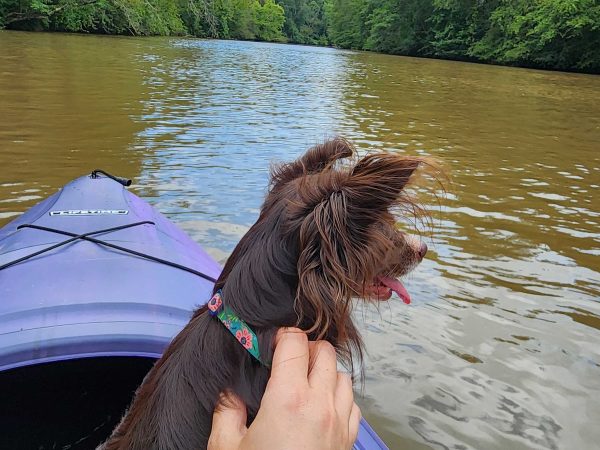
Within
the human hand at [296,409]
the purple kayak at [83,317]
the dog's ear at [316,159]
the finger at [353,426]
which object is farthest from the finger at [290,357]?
the purple kayak at [83,317]

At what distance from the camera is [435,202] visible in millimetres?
1452

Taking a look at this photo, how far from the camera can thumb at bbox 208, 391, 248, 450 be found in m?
1.13

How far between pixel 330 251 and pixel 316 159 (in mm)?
372

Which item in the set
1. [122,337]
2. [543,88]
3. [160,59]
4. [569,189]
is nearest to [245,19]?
[160,59]

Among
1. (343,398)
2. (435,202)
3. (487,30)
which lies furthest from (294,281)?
(487,30)

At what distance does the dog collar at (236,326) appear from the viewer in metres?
1.24

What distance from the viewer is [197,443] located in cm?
124

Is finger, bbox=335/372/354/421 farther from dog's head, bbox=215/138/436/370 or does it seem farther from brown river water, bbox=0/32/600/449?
brown river water, bbox=0/32/600/449

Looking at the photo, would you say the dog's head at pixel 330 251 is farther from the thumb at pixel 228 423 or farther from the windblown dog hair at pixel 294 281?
the thumb at pixel 228 423

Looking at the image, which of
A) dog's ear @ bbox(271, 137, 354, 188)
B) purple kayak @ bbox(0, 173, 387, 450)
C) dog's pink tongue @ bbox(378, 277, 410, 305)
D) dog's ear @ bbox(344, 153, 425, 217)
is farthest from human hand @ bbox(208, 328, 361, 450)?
purple kayak @ bbox(0, 173, 387, 450)

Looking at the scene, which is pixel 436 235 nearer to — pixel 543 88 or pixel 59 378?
pixel 59 378

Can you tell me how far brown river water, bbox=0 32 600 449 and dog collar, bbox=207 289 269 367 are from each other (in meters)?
0.54

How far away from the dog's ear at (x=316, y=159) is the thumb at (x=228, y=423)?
21.9 inches

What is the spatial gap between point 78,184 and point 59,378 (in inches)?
79.7
